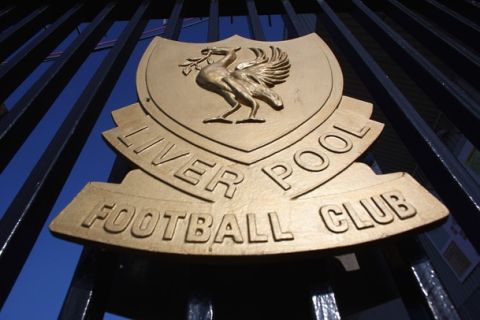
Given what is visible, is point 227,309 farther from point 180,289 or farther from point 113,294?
point 113,294

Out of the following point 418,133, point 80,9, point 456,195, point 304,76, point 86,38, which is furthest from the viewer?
point 80,9

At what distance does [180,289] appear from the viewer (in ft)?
2.62

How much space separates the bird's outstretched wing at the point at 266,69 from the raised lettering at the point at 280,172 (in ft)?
1.15

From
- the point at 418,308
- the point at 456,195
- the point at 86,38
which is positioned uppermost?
the point at 86,38

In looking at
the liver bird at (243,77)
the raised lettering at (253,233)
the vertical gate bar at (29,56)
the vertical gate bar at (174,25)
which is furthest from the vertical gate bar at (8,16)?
the raised lettering at (253,233)

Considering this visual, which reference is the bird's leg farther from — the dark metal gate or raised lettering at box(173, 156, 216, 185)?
the dark metal gate

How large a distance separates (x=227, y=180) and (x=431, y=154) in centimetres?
47

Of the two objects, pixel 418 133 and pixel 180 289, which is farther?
pixel 418 133

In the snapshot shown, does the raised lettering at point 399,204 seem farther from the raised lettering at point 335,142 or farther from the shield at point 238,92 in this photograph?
the shield at point 238,92

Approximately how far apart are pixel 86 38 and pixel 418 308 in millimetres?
1434

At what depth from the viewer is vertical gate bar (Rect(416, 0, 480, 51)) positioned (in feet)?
4.53

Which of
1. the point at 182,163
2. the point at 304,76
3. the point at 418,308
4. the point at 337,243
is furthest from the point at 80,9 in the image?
the point at 418,308

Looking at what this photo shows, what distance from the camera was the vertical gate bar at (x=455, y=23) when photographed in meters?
1.38

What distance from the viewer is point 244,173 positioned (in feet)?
2.69
